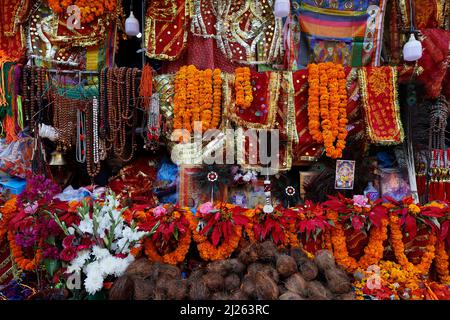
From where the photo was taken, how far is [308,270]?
8.34 feet

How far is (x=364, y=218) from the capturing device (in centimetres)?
307

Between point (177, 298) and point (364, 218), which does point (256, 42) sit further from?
point (177, 298)

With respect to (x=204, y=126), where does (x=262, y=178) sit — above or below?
below

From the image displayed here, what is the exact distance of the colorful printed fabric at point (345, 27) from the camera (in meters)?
4.05

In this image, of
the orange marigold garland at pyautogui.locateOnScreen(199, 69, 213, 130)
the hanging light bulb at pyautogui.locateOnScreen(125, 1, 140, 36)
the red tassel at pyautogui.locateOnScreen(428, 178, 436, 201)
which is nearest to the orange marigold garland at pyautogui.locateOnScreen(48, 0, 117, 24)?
the hanging light bulb at pyautogui.locateOnScreen(125, 1, 140, 36)

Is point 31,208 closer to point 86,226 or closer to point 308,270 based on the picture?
point 86,226

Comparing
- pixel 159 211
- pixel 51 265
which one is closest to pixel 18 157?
pixel 51 265

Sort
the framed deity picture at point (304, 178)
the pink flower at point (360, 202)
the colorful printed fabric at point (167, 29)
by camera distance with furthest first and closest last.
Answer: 1. the colorful printed fabric at point (167, 29)
2. the framed deity picture at point (304, 178)
3. the pink flower at point (360, 202)

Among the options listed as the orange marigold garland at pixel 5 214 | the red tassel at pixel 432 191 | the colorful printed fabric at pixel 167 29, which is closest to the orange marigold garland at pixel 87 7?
the colorful printed fabric at pixel 167 29

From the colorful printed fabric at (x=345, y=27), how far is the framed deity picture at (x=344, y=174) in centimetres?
125

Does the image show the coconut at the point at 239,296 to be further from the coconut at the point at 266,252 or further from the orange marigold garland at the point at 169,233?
the orange marigold garland at the point at 169,233

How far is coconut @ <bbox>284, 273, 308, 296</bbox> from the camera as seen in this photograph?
7.70ft

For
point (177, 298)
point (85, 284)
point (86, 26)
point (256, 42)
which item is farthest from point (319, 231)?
point (86, 26)

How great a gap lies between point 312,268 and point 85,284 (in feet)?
4.94
